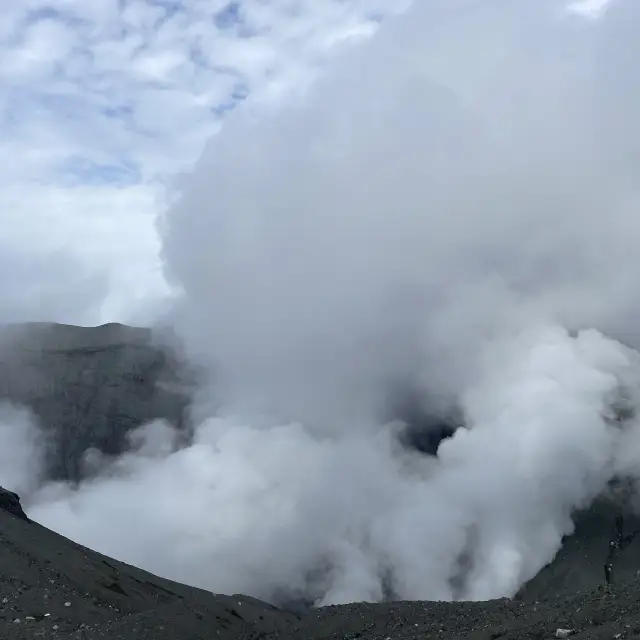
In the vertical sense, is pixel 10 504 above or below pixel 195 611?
above

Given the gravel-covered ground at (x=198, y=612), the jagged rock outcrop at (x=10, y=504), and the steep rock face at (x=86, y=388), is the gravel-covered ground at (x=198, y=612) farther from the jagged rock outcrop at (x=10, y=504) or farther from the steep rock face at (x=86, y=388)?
the steep rock face at (x=86, y=388)

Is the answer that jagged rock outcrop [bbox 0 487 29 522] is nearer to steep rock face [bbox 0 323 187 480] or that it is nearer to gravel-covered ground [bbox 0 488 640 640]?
gravel-covered ground [bbox 0 488 640 640]

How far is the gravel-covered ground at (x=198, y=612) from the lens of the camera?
1108 inches

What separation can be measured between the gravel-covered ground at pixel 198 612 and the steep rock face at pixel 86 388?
240 feet

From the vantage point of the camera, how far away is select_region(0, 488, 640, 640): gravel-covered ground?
28.1 metres

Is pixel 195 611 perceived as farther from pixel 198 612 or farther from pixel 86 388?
pixel 86 388

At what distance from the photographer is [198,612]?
36250 millimetres

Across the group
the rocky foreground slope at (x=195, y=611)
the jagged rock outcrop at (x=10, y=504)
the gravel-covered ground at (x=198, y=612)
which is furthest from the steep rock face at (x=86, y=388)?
the gravel-covered ground at (x=198, y=612)

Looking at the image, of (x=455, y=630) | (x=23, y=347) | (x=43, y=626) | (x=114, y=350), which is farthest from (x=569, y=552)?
(x=23, y=347)

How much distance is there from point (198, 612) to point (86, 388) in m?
87.0

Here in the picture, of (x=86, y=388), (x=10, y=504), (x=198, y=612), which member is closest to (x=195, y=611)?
(x=198, y=612)

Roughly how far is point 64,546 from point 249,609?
11018mm

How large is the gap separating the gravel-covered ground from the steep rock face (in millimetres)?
73261

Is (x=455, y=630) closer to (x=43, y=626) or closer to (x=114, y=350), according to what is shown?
(x=43, y=626)
